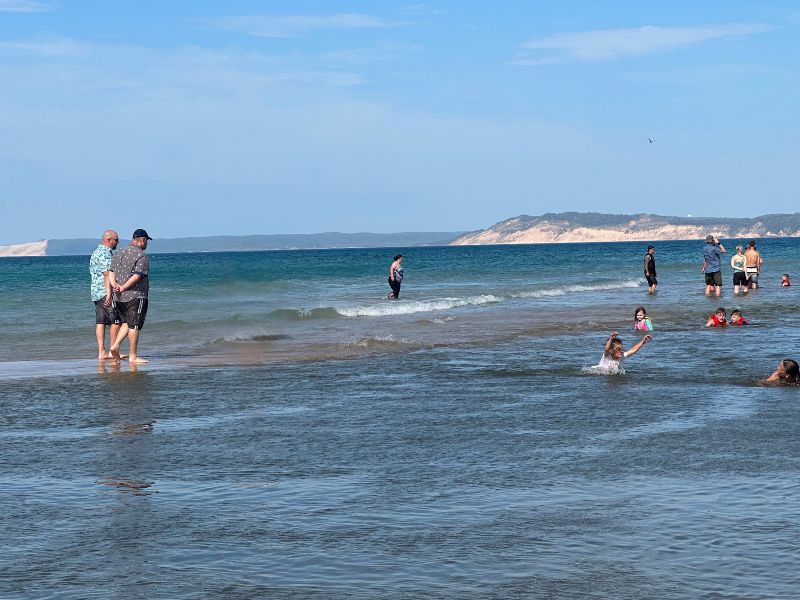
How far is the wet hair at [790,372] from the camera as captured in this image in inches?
481

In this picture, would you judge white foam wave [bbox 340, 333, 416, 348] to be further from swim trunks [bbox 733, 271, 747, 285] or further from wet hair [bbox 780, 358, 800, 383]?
swim trunks [bbox 733, 271, 747, 285]

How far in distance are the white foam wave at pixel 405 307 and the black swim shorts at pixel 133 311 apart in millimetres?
13841

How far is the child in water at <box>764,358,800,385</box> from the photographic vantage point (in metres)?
12.2

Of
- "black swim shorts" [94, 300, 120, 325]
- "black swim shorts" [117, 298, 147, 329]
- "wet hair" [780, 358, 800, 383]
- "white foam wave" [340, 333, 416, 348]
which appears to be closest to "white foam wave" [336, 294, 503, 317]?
"white foam wave" [340, 333, 416, 348]

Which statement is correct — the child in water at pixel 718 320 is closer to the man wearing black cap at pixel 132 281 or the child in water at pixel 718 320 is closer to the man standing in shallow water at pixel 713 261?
the man standing in shallow water at pixel 713 261

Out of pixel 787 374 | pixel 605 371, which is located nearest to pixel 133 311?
pixel 605 371

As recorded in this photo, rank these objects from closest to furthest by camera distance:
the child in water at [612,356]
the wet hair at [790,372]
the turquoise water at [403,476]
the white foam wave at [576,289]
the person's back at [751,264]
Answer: the turquoise water at [403,476], the wet hair at [790,372], the child in water at [612,356], the person's back at [751,264], the white foam wave at [576,289]

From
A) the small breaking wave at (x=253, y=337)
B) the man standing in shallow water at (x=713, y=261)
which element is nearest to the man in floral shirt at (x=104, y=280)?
the small breaking wave at (x=253, y=337)

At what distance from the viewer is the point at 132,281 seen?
14.8 metres

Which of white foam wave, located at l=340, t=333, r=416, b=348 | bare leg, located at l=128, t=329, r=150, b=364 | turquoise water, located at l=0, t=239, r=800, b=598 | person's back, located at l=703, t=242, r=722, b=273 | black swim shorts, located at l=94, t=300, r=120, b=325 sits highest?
person's back, located at l=703, t=242, r=722, b=273

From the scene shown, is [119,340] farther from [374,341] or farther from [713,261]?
[713,261]

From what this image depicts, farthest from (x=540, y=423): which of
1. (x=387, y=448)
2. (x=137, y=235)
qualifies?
(x=137, y=235)

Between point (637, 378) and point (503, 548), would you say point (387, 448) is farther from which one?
point (637, 378)

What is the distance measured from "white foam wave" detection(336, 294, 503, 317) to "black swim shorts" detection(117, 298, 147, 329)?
45.4ft
